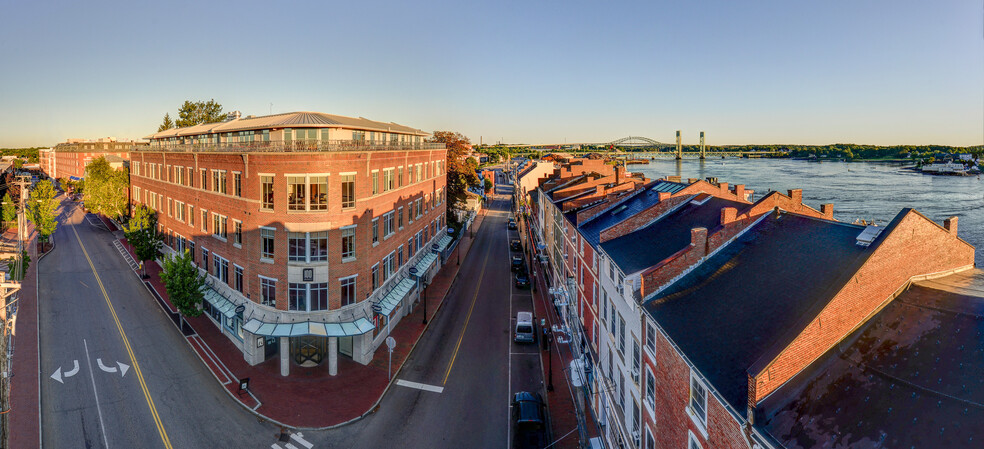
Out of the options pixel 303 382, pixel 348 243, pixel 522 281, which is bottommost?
pixel 303 382

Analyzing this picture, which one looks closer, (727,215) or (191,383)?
(727,215)

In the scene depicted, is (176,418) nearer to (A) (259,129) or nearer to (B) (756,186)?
(A) (259,129)

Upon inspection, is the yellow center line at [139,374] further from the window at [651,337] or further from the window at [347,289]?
the window at [651,337]


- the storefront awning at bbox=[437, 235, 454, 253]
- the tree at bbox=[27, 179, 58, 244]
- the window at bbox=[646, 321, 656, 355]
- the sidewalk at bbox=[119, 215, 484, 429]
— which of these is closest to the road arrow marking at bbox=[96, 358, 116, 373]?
the sidewalk at bbox=[119, 215, 484, 429]

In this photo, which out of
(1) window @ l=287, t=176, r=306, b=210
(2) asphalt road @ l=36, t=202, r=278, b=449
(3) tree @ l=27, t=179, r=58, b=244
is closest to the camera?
(2) asphalt road @ l=36, t=202, r=278, b=449

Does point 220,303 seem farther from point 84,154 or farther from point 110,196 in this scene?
point 84,154

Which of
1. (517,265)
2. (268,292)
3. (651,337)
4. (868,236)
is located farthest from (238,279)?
(868,236)

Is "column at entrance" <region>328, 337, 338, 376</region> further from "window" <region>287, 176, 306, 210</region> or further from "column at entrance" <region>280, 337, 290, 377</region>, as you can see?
"window" <region>287, 176, 306, 210</region>
